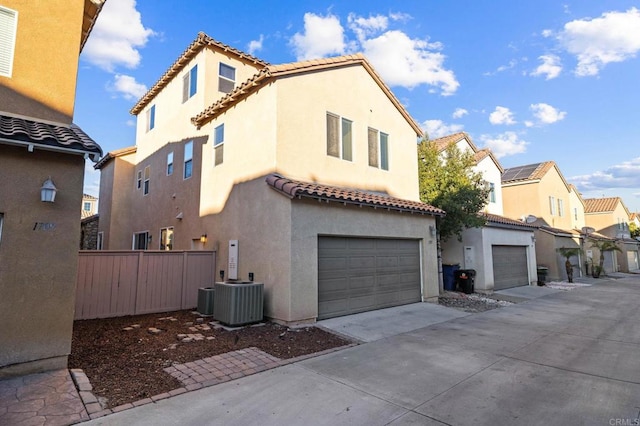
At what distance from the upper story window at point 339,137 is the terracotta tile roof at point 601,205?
133 ft

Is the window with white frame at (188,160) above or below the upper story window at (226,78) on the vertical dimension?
below

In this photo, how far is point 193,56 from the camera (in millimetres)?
14031

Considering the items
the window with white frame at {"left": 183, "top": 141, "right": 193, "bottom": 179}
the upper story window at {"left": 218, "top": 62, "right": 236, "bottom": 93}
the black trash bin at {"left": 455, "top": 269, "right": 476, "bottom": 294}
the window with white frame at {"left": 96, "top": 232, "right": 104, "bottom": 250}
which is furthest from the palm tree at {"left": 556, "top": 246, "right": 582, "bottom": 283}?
the window with white frame at {"left": 96, "top": 232, "right": 104, "bottom": 250}

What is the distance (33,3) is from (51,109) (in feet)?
6.64

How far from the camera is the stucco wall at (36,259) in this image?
15.8ft

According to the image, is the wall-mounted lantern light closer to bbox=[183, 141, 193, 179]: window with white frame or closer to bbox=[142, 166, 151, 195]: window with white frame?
bbox=[183, 141, 193, 179]: window with white frame

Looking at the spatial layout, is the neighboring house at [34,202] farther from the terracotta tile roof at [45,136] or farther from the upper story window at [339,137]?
the upper story window at [339,137]

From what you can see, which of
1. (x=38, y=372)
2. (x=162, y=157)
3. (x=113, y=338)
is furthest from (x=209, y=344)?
(x=162, y=157)

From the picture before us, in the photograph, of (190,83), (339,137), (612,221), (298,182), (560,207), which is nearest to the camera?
(298,182)

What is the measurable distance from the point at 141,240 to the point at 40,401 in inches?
569

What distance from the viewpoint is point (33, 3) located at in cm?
614

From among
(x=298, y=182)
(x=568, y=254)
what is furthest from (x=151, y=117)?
(x=568, y=254)
